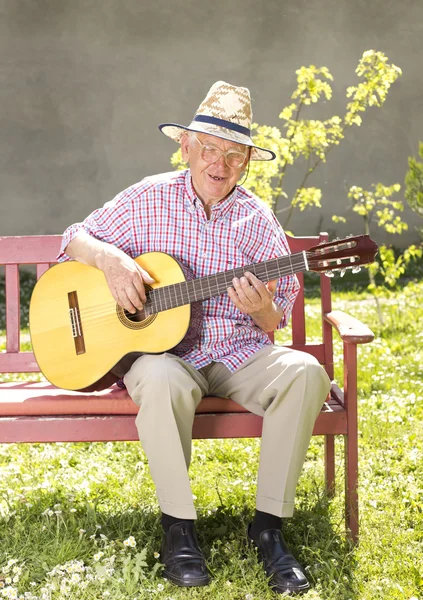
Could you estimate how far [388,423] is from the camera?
13.6 ft

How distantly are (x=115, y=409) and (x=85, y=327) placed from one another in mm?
334

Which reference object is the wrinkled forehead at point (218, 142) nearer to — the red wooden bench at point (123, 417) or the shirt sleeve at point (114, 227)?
the shirt sleeve at point (114, 227)

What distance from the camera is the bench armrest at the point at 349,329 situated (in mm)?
2750

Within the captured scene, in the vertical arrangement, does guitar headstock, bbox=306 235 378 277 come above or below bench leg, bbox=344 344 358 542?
above

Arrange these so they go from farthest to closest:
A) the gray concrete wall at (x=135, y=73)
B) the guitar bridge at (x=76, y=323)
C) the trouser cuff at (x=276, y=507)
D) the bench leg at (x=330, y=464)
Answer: the gray concrete wall at (x=135, y=73) → the bench leg at (x=330, y=464) → the guitar bridge at (x=76, y=323) → the trouser cuff at (x=276, y=507)

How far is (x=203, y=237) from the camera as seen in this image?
306 cm

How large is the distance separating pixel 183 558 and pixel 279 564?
1.07 ft

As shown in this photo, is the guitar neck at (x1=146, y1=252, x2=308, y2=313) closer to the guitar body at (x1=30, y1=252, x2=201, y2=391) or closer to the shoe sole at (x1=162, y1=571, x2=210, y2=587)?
the guitar body at (x1=30, y1=252, x2=201, y2=391)

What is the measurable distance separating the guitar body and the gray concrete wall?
7123mm

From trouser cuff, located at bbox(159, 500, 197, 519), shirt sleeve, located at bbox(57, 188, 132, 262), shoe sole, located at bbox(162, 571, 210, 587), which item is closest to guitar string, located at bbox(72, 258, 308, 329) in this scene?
shirt sleeve, located at bbox(57, 188, 132, 262)

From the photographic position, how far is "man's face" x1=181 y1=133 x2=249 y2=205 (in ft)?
9.86

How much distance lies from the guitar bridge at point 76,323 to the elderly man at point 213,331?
16 centimetres

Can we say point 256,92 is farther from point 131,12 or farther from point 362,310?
point 362,310

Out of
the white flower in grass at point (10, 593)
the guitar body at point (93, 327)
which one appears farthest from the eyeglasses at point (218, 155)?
the white flower in grass at point (10, 593)
